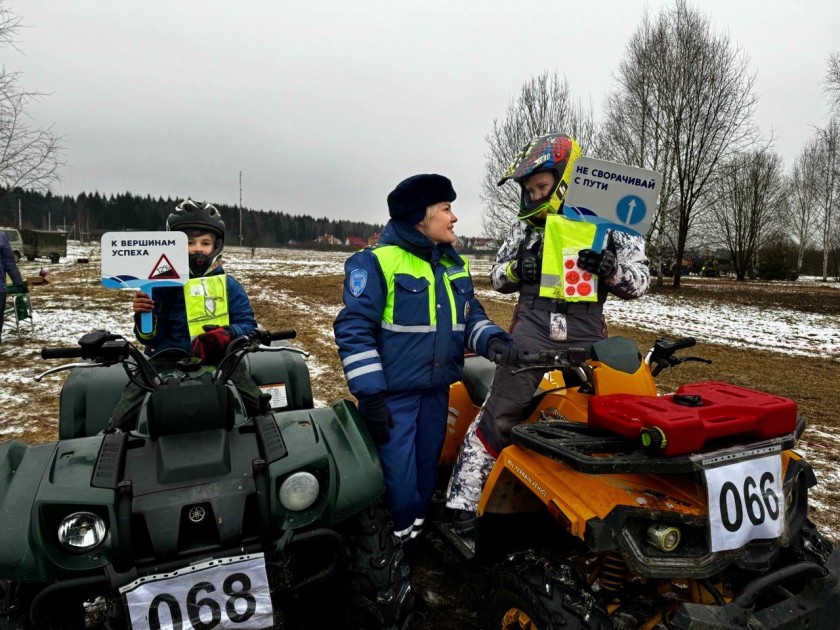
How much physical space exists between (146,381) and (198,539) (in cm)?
82

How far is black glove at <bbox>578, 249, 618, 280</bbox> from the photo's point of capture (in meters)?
2.79

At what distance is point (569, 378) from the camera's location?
261cm

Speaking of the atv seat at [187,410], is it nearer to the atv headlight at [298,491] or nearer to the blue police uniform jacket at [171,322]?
the atv headlight at [298,491]

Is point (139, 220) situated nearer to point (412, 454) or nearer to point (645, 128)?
point (645, 128)

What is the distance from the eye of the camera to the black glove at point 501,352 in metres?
2.55

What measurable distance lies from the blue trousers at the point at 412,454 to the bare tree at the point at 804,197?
5025 centimetres

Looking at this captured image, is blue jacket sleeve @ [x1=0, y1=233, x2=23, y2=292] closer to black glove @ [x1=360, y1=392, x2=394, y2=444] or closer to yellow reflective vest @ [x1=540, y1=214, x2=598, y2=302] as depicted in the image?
black glove @ [x1=360, y1=392, x2=394, y2=444]

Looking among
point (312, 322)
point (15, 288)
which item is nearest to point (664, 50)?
point (312, 322)

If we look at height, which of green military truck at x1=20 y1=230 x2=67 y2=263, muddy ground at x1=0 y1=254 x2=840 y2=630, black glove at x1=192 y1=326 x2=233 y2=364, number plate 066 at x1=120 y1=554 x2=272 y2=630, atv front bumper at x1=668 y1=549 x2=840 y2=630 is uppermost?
green military truck at x1=20 y1=230 x2=67 y2=263

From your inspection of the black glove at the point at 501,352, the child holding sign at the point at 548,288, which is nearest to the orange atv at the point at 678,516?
the black glove at the point at 501,352

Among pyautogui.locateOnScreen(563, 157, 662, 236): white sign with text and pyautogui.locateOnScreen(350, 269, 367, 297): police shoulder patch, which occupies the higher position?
pyautogui.locateOnScreen(563, 157, 662, 236): white sign with text

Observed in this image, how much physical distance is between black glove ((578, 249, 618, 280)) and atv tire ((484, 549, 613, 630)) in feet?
4.69

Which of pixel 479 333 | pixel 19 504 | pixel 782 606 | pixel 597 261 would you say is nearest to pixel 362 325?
pixel 479 333

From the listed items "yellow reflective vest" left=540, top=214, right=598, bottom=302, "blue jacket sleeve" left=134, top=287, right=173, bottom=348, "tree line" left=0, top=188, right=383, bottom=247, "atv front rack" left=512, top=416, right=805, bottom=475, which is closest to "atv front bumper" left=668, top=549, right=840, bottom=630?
"atv front rack" left=512, top=416, right=805, bottom=475
